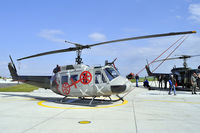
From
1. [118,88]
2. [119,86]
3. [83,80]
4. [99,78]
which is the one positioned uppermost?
[99,78]

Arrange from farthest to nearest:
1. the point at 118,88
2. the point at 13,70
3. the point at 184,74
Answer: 1. the point at 184,74
2. the point at 13,70
3. the point at 118,88

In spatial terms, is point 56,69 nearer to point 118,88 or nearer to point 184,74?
point 118,88

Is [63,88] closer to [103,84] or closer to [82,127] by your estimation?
[103,84]

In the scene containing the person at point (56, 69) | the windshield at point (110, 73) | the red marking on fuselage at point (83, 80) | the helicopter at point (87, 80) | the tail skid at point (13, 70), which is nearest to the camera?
the helicopter at point (87, 80)

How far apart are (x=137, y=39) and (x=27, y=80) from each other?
10.1 m

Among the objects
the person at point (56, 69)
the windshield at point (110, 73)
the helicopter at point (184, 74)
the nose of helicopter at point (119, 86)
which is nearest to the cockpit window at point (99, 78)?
the windshield at point (110, 73)

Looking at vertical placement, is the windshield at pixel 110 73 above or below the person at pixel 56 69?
below

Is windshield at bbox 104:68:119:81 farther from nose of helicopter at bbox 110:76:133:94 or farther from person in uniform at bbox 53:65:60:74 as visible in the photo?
person in uniform at bbox 53:65:60:74

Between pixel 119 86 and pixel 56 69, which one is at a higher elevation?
pixel 56 69

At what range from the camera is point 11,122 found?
6031 mm

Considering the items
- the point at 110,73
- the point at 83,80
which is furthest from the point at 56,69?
the point at 110,73

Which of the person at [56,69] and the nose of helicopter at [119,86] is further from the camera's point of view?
the person at [56,69]

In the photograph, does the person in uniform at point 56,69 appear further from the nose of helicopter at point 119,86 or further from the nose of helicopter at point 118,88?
the nose of helicopter at point 118,88

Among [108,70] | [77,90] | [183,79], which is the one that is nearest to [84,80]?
[77,90]
